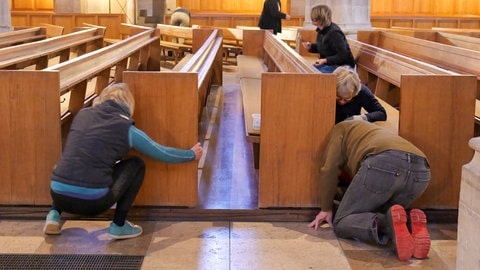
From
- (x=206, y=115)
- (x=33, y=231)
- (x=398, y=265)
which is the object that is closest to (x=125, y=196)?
(x=33, y=231)

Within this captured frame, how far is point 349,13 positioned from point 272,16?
1.48 meters

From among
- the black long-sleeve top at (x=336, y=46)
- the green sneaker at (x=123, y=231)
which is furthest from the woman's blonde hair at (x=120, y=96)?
the black long-sleeve top at (x=336, y=46)

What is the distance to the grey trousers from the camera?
396cm

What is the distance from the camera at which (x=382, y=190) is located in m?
3.98

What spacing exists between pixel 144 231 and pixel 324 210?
108 cm

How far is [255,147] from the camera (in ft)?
16.5

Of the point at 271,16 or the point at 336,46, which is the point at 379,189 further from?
the point at 271,16

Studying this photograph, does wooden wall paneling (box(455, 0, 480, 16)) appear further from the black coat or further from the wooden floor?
the wooden floor

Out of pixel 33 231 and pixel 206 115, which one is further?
pixel 206 115

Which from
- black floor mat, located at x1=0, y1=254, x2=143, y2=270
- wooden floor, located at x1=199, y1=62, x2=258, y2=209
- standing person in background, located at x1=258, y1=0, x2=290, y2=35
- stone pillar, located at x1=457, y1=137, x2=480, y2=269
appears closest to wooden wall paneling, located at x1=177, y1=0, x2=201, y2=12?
standing person in background, located at x1=258, y1=0, x2=290, y2=35

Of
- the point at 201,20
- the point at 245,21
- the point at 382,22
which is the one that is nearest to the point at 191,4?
the point at 201,20

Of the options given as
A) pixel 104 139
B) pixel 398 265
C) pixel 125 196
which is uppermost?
pixel 104 139

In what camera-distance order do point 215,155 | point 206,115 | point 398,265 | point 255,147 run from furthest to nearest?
point 206,115, point 215,155, point 255,147, point 398,265

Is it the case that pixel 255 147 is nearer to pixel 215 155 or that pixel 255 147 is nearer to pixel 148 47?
pixel 215 155
